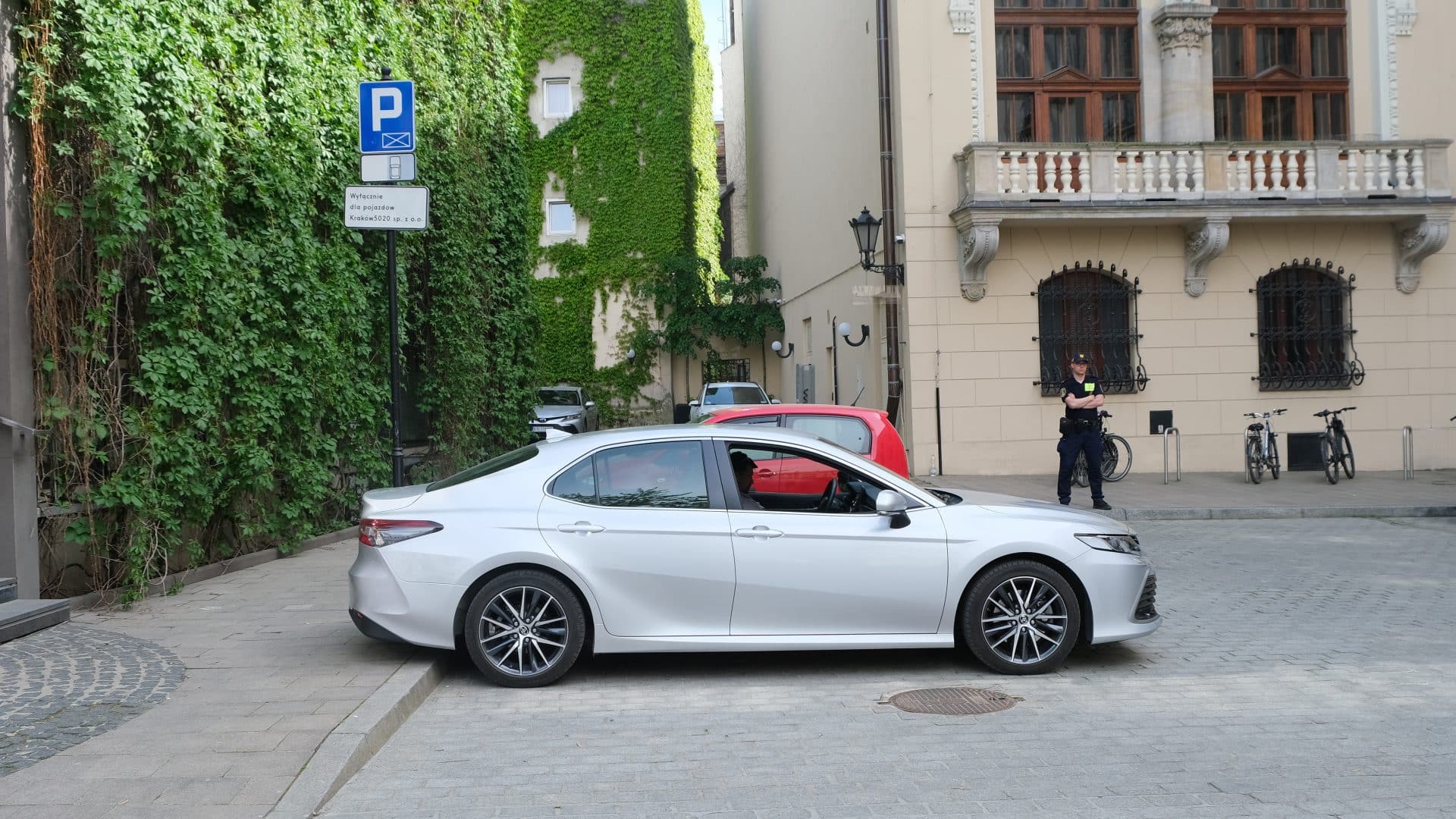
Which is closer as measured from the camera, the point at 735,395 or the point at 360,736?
the point at 360,736

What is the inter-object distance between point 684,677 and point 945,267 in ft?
46.4

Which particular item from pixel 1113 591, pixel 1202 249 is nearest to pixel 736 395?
pixel 1202 249

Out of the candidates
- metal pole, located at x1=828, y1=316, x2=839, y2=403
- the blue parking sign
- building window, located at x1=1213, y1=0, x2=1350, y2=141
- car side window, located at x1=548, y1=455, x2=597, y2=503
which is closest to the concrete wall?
the blue parking sign

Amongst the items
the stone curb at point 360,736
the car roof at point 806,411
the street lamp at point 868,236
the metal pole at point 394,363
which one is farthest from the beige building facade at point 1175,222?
the stone curb at point 360,736

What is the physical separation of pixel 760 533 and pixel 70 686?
3711 mm

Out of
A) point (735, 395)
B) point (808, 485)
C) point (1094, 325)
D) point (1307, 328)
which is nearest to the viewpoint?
point (808, 485)

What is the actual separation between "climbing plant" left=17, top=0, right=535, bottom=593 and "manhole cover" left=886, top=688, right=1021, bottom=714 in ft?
17.9

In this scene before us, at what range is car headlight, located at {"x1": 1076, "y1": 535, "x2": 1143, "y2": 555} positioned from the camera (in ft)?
22.2

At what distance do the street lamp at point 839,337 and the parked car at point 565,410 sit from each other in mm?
6131

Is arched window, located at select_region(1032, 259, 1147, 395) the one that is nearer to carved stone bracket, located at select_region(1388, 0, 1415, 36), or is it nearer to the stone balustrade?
the stone balustrade

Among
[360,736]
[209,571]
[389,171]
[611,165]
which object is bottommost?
[360,736]

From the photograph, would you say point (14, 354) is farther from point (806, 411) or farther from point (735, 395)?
point (735, 395)

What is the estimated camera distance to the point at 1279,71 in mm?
21031

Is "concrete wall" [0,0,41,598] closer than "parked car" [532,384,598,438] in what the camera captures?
Yes
